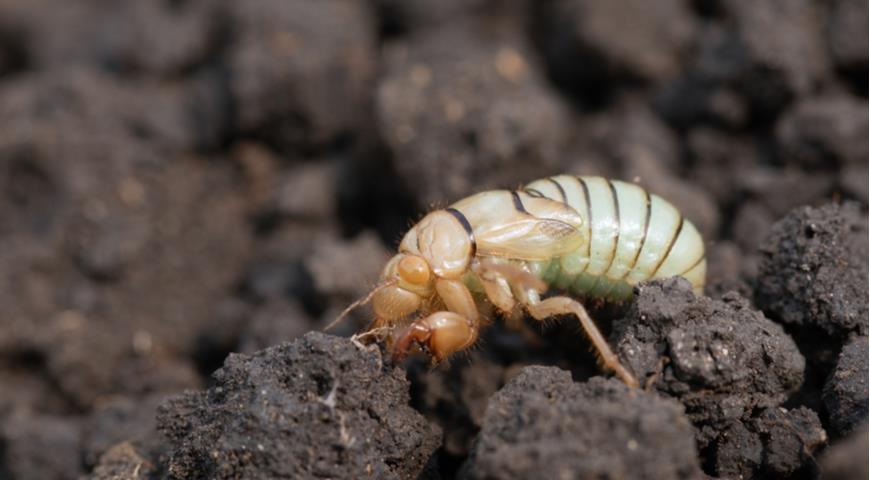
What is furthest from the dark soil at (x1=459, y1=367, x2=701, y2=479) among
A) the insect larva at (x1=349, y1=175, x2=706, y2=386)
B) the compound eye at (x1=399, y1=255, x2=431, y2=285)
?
the compound eye at (x1=399, y1=255, x2=431, y2=285)

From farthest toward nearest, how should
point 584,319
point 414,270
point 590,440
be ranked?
point 414,270 < point 584,319 < point 590,440

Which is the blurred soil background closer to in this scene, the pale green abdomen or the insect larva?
the pale green abdomen

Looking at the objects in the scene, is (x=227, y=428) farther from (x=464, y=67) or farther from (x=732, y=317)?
(x=464, y=67)

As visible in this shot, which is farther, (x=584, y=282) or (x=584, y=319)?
(x=584, y=282)

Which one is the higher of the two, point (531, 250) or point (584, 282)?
point (531, 250)

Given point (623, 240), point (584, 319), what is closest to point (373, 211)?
point (623, 240)

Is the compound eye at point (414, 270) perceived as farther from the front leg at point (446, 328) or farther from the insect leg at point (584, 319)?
the insect leg at point (584, 319)

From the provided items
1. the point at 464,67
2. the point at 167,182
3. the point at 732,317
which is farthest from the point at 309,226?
the point at 732,317

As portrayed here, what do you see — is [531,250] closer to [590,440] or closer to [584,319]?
[584,319]

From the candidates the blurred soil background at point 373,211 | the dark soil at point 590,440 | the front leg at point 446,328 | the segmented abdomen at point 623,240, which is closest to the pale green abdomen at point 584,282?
the segmented abdomen at point 623,240
